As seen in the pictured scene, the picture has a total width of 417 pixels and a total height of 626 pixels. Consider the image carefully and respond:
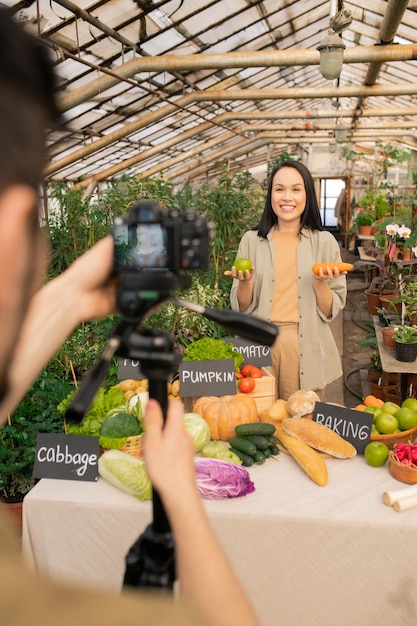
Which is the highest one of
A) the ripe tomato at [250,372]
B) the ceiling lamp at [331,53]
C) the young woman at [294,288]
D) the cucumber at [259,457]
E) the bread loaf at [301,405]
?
the ceiling lamp at [331,53]

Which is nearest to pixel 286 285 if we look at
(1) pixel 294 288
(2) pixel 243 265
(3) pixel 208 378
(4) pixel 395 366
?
(1) pixel 294 288

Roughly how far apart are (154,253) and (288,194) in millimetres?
1927

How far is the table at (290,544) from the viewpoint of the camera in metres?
1.56

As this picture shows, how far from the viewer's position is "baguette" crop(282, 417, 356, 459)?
6.02 feet

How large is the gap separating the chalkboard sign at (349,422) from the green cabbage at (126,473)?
0.67 metres

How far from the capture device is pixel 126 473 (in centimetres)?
167

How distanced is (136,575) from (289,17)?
7.50 metres

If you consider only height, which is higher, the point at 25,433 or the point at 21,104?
the point at 21,104

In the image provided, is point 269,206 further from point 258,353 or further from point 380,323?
point 380,323

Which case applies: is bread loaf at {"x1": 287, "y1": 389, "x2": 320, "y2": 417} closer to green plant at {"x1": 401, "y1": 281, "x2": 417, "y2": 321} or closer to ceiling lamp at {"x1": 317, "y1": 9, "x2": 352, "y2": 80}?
green plant at {"x1": 401, "y1": 281, "x2": 417, "y2": 321}

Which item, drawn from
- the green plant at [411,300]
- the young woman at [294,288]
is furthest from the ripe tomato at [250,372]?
the green plant at [411,300]

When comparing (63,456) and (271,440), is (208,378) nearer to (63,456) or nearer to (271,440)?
(271,440)

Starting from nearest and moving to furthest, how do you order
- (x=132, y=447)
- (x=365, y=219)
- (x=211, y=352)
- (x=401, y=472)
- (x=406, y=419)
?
(x=401, y=472) → (x=132, y=447) → (x=406, y=419) → (x=211, y=352) → (x=365, y=219)

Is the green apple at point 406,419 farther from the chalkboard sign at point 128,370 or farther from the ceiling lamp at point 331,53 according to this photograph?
the ceiling lamp at point 331,53
